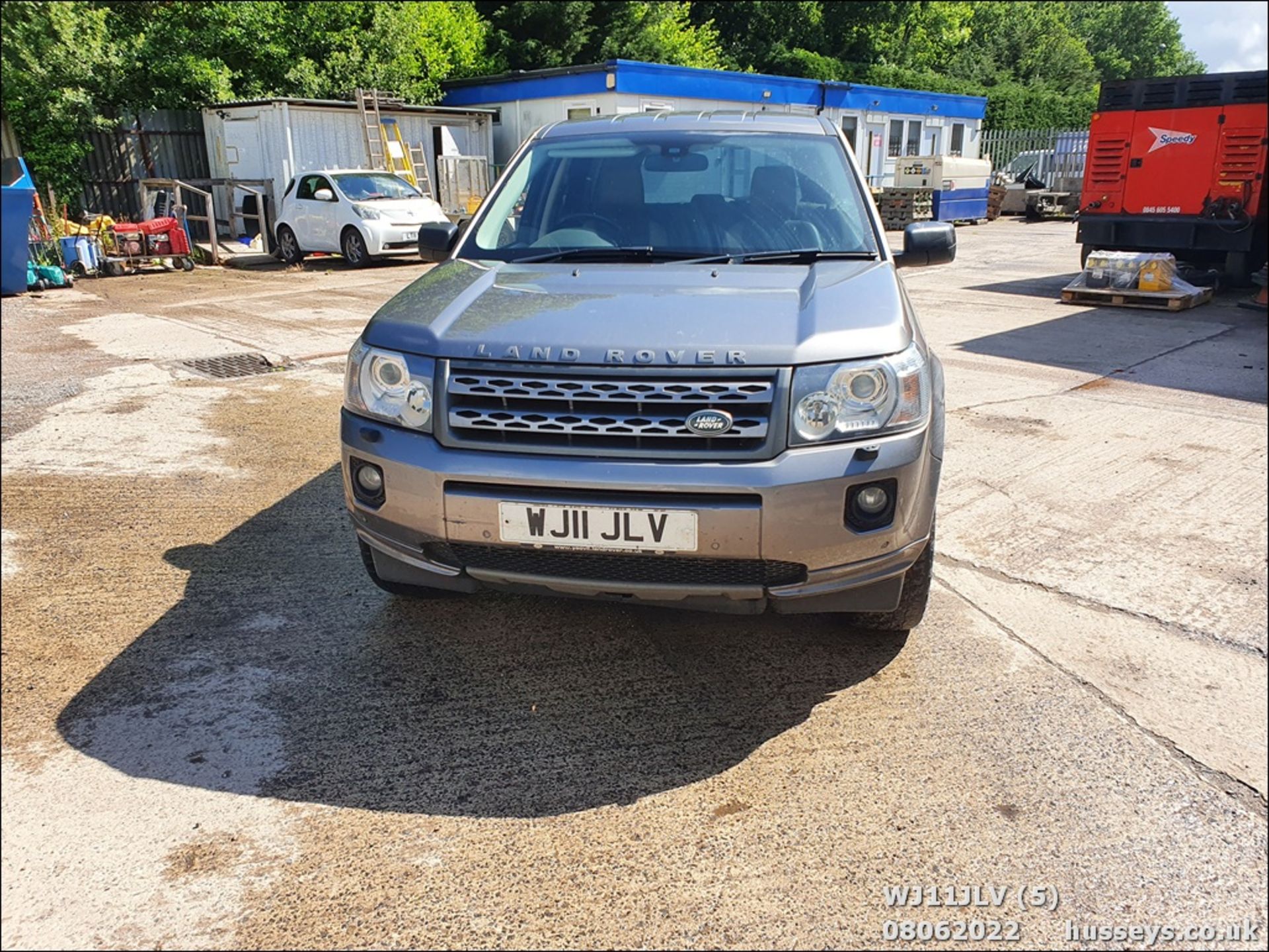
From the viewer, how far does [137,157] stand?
20156mm

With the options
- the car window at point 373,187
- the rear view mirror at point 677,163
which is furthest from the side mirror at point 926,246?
Result: the car window at point 373,187

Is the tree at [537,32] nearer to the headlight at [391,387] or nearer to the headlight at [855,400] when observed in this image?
the headlight at [391,387]

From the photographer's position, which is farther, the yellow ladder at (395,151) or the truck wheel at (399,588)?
the yellow ladder at (395,151)

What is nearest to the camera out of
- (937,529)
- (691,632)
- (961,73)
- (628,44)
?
(691,632)

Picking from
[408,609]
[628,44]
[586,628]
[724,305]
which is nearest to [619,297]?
[724,305]

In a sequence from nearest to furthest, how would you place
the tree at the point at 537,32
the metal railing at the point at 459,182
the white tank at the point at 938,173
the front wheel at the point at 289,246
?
the front wheel at the point at 289,246
the metal railing at the point at 459,182
the white tank at the point at 938,173
the tree at the point at 537,32

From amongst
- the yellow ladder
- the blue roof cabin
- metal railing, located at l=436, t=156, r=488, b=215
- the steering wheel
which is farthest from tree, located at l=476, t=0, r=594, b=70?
the steering wheel

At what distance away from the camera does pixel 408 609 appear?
364 centimetres

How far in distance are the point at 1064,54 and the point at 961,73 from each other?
6.60 meters

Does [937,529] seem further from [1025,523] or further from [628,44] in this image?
[628,44]

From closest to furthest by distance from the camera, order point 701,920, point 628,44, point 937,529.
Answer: point 701,920
point 937,529
point 628,44

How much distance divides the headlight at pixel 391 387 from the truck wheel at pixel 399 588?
58 centimetres

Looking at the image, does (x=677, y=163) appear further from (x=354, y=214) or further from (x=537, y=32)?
(x=537, y=32)

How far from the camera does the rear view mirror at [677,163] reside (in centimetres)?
396
